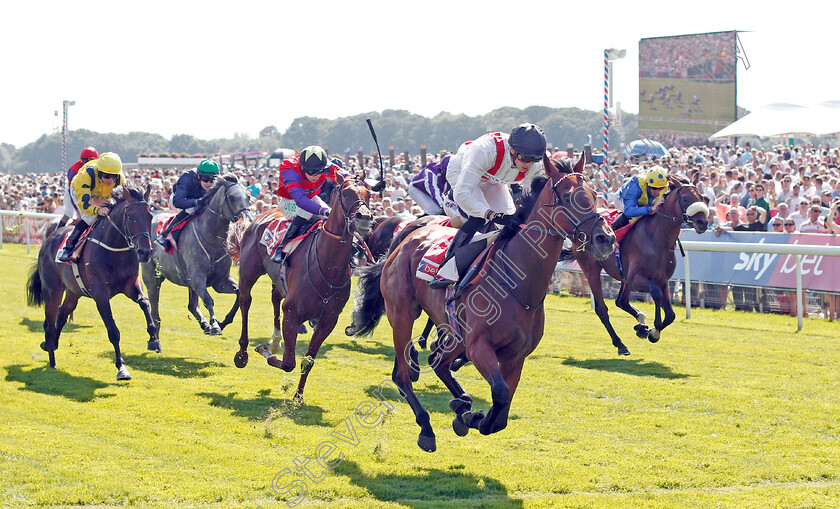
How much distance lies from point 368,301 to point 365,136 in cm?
5666

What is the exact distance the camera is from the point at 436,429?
6598 mm

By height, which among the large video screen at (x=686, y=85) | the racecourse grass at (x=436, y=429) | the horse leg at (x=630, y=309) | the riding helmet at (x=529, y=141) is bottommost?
the racecourse grass at (x=436, y=429)

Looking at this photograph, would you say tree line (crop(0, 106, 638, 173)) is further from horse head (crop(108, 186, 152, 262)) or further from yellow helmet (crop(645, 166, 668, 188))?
horse head (crop(108, 186, 152, 262))

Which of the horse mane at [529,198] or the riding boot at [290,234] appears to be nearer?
the horse mane at [529,198]

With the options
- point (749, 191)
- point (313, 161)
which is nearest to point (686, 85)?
point (749, 191)

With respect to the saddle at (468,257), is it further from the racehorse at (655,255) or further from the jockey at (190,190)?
the jockey at (190,190)

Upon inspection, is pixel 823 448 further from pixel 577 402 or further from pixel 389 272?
pixel 389 272

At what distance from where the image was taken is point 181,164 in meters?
40.9

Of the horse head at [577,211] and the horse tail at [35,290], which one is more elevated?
the horse head at [577,211]

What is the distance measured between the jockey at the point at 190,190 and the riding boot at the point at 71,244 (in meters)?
1.69

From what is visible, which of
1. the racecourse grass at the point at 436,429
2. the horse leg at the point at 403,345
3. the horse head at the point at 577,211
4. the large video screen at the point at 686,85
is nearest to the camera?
the horse head at the point at 577,211

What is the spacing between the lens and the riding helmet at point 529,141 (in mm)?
5559

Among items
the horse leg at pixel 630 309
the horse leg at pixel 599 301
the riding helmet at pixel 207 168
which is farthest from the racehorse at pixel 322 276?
the horse leg at pixel 630 309

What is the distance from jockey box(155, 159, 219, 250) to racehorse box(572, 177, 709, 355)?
450cm
